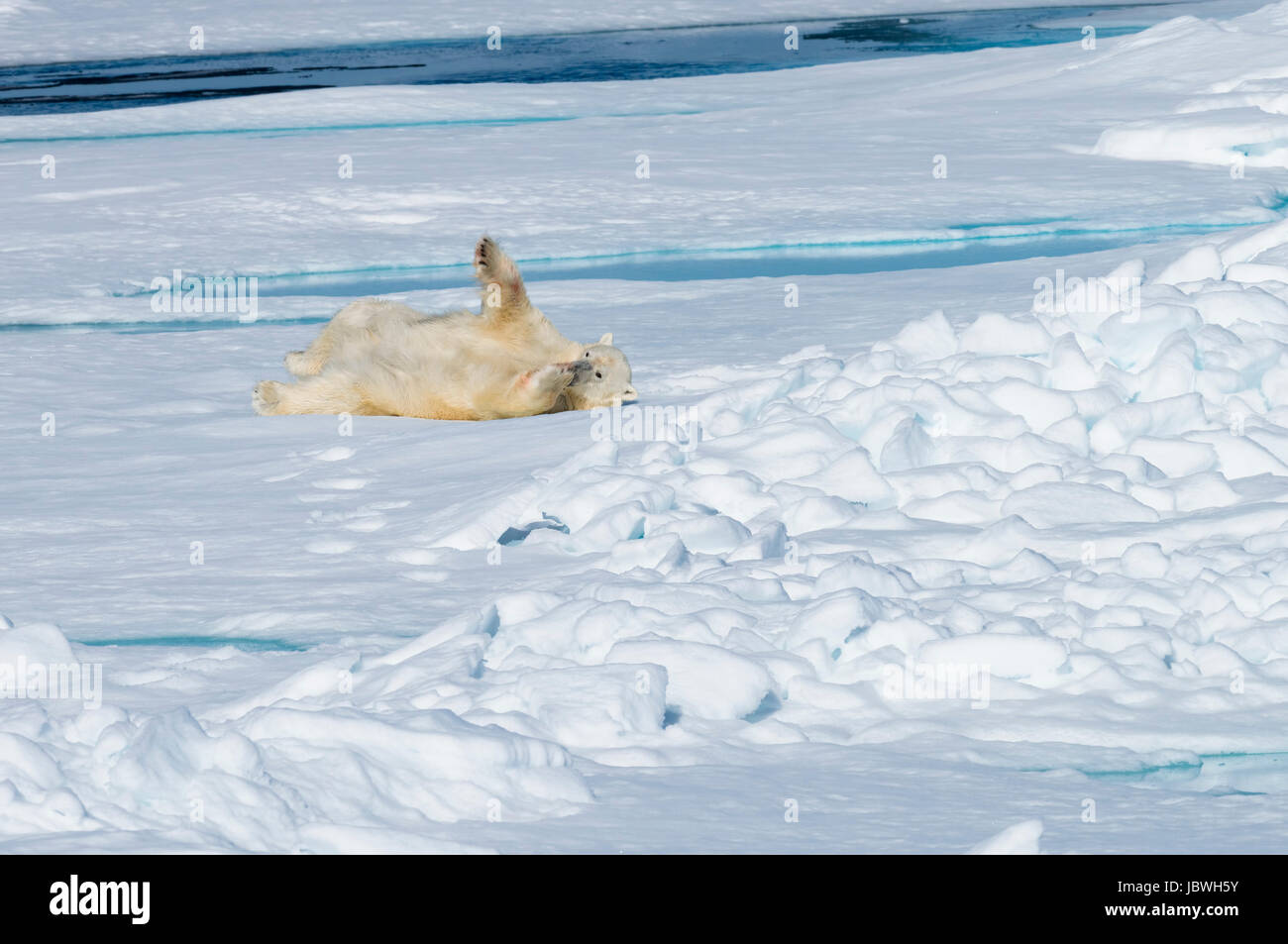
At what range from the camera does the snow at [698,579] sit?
7.91ft

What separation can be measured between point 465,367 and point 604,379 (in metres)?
0.43

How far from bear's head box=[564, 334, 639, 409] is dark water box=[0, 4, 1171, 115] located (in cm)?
1236

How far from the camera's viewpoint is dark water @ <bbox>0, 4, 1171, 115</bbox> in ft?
57.4

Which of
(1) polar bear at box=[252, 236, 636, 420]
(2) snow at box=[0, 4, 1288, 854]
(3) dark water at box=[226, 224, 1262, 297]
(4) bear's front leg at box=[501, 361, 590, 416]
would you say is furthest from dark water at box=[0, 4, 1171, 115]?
(4) bear's front leg at box=[501, 361, 590, 416]

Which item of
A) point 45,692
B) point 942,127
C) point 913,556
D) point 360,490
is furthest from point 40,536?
point 942,127

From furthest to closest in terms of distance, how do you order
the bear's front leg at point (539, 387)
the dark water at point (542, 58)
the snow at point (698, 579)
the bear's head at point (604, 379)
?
the dark water at point (542, 58), the bear's head at point (604, 379), the bear's front leg at point (539, 387), the snow at point (698, 579)

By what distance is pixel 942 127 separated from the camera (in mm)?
10609

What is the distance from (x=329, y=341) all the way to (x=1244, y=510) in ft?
9.49

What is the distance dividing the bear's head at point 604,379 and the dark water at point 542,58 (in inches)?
486

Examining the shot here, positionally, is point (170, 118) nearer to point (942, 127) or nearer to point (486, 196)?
point (486, 196)

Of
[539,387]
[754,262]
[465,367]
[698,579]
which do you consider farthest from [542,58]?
[698,579]

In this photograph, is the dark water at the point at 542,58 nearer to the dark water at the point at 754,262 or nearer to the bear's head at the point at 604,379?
the dark water at the point at 754,262

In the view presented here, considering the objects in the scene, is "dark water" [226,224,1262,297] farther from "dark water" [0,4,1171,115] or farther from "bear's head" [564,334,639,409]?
"dark water" [0,4,1171,115]

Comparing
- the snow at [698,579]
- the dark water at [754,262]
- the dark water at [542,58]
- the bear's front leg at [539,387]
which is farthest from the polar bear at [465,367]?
the dark water at [542,58]
